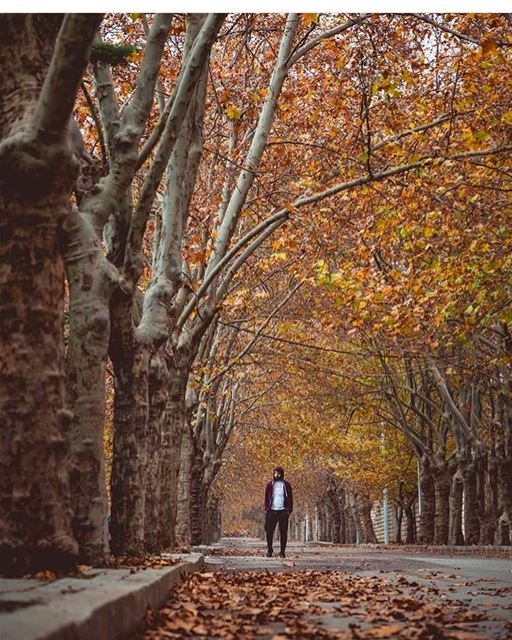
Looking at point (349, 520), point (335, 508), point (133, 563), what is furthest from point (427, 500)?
point (349, 520)

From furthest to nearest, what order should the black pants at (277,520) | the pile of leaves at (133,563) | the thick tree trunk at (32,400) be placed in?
the black pants at (277,520) → the pile of leaves at (133,563) → the thick tree trunk at (32,400)

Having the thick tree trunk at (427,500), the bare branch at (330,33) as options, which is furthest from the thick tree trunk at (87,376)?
the thick tree trunk at (427,500)

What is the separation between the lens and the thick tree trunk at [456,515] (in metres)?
27.7

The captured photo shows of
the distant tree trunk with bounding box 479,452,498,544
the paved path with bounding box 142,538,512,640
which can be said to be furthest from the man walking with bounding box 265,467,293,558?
the distant tree trunk with bounding box 479,452,498,544

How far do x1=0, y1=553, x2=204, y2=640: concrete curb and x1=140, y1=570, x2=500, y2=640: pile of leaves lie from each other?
0.22m

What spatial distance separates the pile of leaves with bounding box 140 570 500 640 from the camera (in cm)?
571

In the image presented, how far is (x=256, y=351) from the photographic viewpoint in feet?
88.8

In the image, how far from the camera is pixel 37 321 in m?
6.36

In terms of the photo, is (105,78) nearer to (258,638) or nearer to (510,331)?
(258,638)

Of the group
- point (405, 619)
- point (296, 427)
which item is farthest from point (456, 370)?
point (405, 619)

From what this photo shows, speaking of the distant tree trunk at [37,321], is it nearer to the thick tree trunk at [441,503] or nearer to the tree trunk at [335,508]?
the thick tree trunk at [441,503]

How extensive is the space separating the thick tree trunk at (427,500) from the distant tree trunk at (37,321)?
26189 mm

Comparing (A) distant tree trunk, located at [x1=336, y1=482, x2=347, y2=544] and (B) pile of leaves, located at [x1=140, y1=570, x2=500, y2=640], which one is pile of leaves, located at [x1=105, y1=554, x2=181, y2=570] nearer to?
(B) pile of leaves, located at [x1=140, y1=570, x2=500, y2=640]
